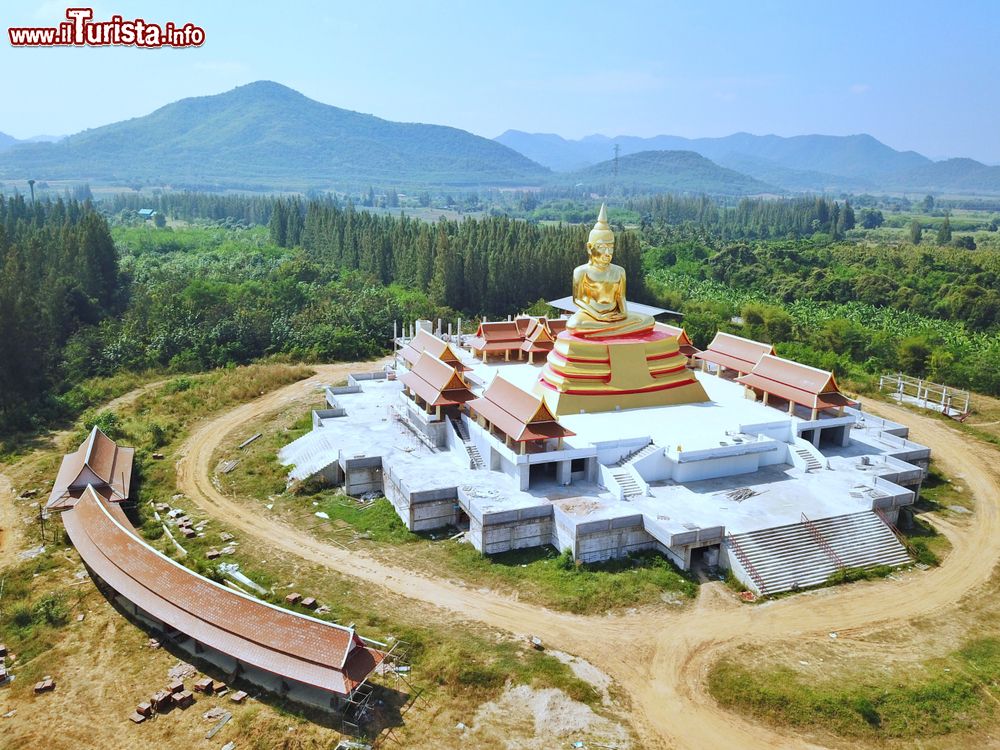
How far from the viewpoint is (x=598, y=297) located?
29328 mm

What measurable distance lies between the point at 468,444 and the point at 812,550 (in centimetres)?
1109

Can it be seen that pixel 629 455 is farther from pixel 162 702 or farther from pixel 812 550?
pixel 162 702

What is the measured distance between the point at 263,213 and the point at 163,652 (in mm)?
113343

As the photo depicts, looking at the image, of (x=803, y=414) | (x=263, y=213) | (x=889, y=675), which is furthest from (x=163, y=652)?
(x=263, y=213)

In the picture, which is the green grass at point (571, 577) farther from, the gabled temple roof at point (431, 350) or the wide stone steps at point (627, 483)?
the gabled temple roof at point (431, 350)

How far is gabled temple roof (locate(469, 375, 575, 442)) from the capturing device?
23141 millimetres

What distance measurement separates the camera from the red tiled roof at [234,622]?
50.1ft

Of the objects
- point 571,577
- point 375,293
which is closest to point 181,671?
point 571,577

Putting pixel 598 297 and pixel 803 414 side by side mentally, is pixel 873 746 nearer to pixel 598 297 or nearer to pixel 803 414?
pixel 803 414

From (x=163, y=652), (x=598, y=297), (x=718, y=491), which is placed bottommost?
(x=163, y=652)

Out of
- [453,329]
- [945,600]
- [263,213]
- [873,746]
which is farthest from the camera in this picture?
[263,213]

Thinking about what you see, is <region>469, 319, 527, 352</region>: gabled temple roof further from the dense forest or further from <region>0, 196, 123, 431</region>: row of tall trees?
<region>0, 196, 123, 431</region>: row of tall trees

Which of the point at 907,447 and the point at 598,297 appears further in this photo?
the point at 598,297

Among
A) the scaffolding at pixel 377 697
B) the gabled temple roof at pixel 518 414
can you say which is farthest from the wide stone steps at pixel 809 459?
the scaffolding at pixel 377 697
